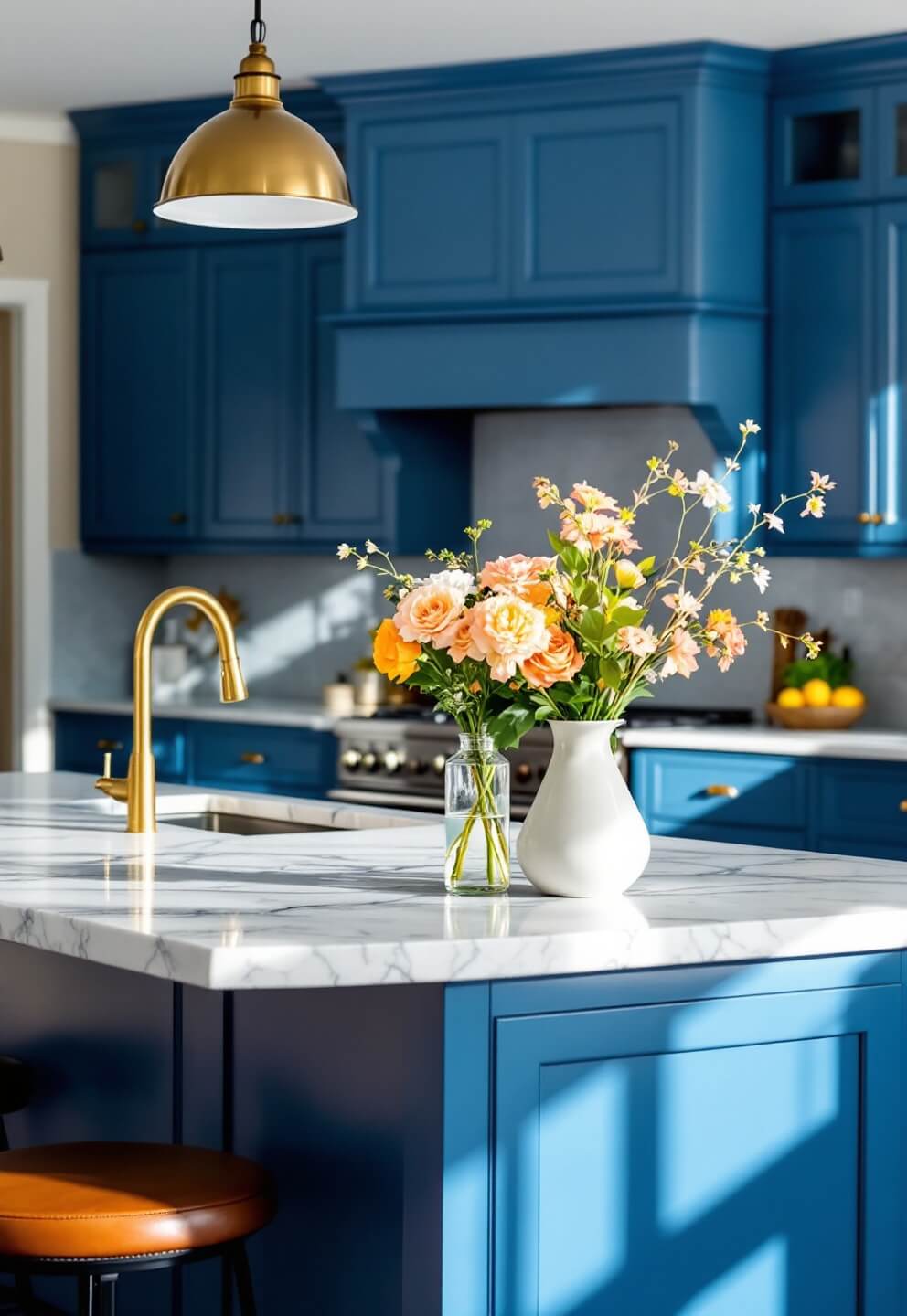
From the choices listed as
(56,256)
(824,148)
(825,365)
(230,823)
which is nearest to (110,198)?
(56,256)

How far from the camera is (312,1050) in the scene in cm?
243

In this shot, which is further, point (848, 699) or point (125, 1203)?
point (848, 699)

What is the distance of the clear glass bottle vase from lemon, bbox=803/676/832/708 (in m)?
2.69

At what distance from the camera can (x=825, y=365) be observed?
508 cm

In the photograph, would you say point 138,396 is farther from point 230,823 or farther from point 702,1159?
point 702,1159

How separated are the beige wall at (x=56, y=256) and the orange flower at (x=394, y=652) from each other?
13.2ft

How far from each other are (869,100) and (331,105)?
154 centimetres

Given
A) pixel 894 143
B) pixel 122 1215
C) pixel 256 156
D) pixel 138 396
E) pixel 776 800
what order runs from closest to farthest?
pixel 122 1215 < pixel 256 156 < pixel 776 800 < pixel 894 143 < pixel 138 396

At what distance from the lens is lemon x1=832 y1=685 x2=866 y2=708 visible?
200 inches

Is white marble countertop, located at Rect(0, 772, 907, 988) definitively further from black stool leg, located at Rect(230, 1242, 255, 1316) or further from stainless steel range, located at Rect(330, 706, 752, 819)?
stainless steel range, located at Rect(330, 706, 752, 819)

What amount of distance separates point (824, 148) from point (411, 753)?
1879 millimetres

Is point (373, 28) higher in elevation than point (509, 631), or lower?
higher

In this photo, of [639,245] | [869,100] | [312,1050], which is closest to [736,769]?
[639,245]

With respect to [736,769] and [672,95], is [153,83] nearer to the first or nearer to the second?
[672,95]
